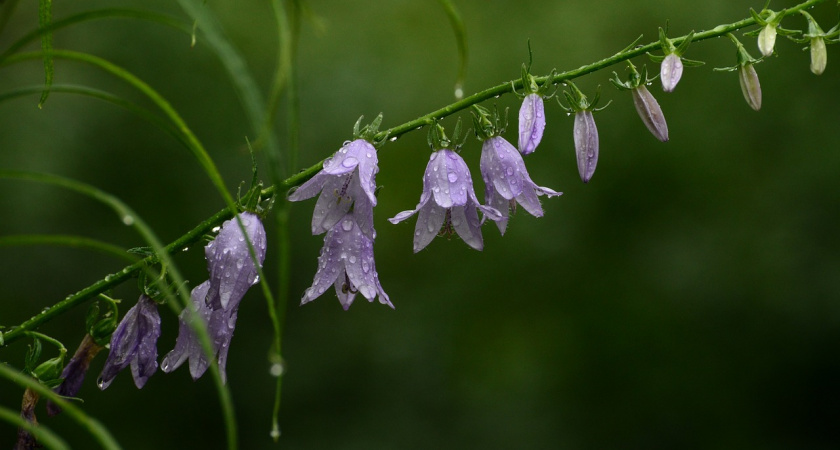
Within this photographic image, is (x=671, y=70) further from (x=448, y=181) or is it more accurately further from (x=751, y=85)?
(x=448, y=181)

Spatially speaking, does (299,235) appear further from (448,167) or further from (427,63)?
(448,167)

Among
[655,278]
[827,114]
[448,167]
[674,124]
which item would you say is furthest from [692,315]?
[448,167]

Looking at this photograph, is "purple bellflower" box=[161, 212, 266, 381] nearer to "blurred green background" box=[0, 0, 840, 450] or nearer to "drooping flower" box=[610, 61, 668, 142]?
"drooping flower" box=[610, 61, 668, 142]

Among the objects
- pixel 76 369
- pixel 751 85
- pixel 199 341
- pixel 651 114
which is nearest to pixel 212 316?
pixel 199 341

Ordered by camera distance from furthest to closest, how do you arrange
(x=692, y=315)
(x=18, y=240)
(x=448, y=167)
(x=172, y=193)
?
(x=692, y=315) → (x=172, y=193) → (x=448, y=167) → (x=18, y=240)

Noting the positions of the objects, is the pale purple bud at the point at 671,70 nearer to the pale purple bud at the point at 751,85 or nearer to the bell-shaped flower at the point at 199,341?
the pale purple bud at the point at 751,85

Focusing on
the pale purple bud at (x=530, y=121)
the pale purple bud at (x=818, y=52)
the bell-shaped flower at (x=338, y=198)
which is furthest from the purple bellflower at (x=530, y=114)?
→ the pale purple bud at (x=818, y=52)

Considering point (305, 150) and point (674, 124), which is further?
point (674, 124)
